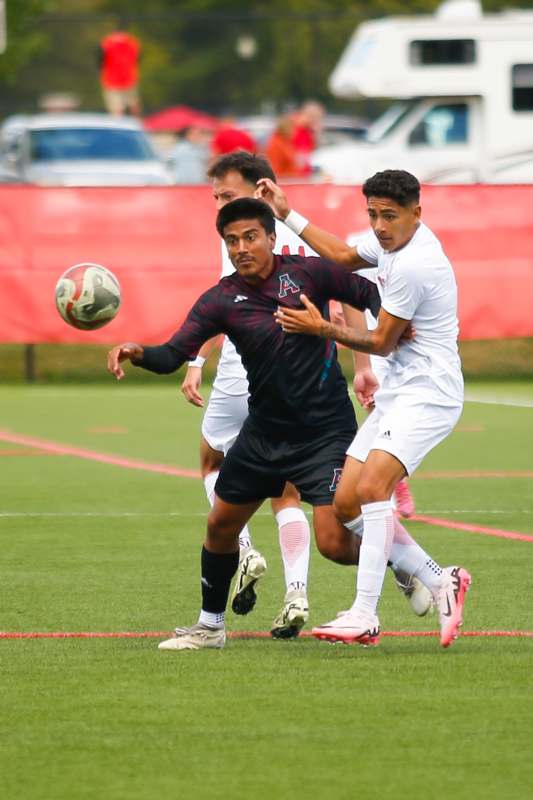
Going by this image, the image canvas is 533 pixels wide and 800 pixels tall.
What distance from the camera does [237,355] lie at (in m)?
9.05

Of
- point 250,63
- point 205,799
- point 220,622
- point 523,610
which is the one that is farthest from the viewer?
point 250,63

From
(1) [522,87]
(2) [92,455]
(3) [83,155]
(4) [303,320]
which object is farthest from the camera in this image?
(1) [522,87]

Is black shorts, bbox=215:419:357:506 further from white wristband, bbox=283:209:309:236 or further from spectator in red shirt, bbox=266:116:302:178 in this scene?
spectator in red shirt, bbox=266:116:302:178

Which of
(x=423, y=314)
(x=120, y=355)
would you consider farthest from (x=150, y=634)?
(x=423, y=314)

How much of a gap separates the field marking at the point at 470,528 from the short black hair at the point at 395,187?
3550 mm

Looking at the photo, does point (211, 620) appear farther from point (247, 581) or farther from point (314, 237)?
point (314, 237)

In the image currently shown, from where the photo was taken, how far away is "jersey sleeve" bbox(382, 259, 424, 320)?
7375 millimetres

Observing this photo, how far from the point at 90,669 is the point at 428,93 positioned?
21620mm

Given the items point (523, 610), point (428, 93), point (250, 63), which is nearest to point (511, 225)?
point (428, 93)

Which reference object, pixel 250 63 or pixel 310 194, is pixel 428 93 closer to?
pixel 310 194

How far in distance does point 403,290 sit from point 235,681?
164 centimetres

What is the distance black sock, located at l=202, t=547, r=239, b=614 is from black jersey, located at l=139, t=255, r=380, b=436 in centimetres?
57

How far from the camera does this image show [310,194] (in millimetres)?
20062

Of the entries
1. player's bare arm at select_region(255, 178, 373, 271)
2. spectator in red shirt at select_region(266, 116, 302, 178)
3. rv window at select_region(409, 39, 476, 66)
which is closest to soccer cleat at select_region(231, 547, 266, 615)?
player's bare arm at select_region(255, 178, 373, 271)
